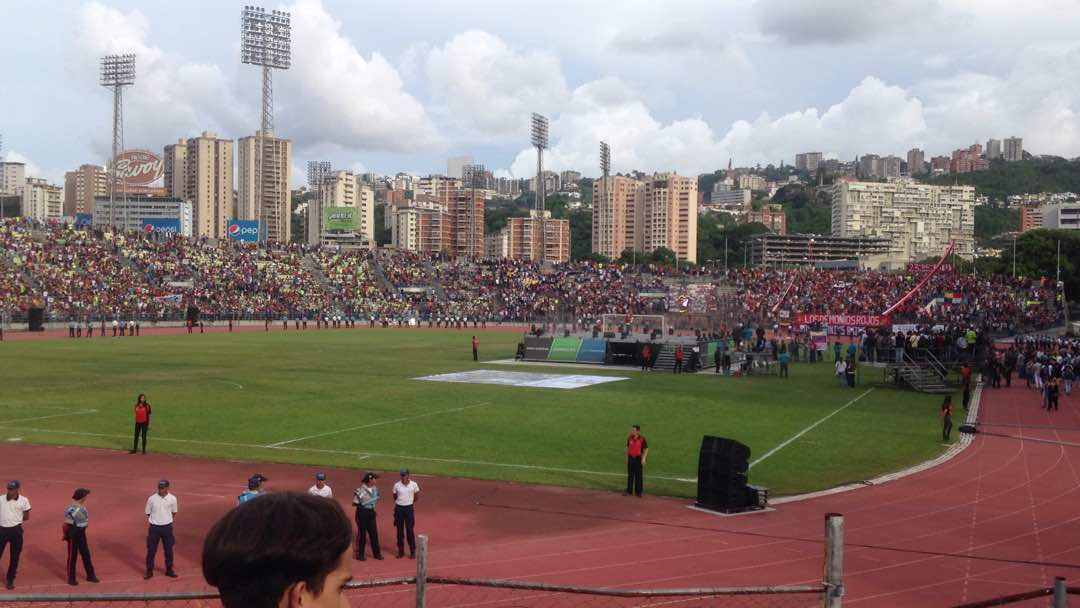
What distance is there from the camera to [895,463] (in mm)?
20906

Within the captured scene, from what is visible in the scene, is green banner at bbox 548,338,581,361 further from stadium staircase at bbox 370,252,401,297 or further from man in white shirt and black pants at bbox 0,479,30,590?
stadium staircase at bbox 370,252,401,297

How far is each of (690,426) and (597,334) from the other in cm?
2183

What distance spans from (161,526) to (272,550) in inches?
443

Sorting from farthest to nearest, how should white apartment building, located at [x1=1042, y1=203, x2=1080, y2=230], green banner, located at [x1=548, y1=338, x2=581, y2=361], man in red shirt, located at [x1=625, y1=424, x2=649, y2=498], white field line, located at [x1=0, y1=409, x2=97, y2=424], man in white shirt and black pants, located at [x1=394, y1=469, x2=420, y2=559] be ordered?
white apartment building, located at [x1=1042, y1=203, x2=1080, y2=230], green banner, located at [x1=548, y1=338, x2=581, y2=361], white field line, located at [x1=0, y1=409, x2=97, y2=424], man in red shirt, located at [x1=625, y1=424, x2=649, y2=498], man in white shirt and black pants, located at [x1=394, y1=469, x2=420, y2=559]

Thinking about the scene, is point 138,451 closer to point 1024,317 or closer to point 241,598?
point 241,598

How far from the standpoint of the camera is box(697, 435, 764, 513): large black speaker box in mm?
16094

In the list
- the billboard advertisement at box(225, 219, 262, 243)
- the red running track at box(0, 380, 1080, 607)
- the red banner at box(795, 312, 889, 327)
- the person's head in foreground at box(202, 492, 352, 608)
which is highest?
the billboard advertisement at box(225, 219, 262, 243)

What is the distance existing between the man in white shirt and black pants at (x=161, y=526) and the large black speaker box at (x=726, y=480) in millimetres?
9148

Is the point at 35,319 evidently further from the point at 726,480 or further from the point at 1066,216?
the point at 1066,216

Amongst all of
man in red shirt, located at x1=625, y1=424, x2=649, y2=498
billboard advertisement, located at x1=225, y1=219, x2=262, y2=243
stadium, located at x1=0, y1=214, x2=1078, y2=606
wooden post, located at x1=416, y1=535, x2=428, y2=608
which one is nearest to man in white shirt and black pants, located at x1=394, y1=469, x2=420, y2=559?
stadium, located at x1=0, y1=214, x2=1078, y2=606

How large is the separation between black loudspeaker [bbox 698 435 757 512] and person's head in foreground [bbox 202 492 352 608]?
14.4 meters

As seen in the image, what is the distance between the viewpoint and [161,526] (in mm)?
12250

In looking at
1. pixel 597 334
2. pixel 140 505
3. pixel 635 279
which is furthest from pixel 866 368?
pixel 635 279

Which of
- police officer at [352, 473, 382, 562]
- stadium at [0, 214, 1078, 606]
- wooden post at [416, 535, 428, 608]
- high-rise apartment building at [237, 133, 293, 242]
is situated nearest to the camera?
wooden post at [416, 535, 428, 608]
